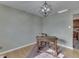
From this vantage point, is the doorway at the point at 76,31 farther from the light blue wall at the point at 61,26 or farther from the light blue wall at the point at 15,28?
the light blue wall at the point at 15,28

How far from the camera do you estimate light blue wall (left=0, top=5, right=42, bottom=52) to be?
11.2 ft

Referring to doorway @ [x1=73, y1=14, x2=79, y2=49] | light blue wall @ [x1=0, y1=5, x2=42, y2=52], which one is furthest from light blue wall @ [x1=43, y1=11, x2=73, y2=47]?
light blue wall @ [x1=0, y1=5, x2=42, y2=52]

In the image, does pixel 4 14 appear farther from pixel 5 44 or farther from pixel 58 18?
pixel 58 18

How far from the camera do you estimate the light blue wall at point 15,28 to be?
3420 mm

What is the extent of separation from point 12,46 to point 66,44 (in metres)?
3.01

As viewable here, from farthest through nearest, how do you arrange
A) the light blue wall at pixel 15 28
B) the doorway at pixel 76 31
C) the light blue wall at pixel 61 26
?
the light blue wall at pixel 61 26 < the doorway at pixel 76 31 < the light blue wall at pixel 15 28

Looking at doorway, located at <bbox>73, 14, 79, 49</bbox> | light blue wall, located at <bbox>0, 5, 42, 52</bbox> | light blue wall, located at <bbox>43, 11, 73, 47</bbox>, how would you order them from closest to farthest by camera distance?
light blue wall, located at <bbox>0, 5, 42, 52</bbox>
doorway, located at <bbox>73, 14, 79, 49</bbox>
light blue wall, located at <bbox>43, 11, 73, 47</bbox>

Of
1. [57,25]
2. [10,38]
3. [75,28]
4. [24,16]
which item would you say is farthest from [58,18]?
[10,38]

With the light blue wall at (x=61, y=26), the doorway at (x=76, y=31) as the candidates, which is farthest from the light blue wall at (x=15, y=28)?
the doorway at (x=76, y=31)

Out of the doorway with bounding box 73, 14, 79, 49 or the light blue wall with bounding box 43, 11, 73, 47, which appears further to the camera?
the light blue wall with bounding box 43, 11, 73, 47

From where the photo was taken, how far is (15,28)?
156 inches

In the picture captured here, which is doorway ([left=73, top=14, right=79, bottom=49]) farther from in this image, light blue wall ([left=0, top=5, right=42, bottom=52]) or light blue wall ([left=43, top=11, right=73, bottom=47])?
light blue wall ([left=0, top=5, right=42, bottom=52])

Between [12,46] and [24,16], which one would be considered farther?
[24,16]

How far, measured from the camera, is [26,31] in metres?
4.72
